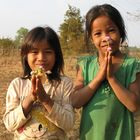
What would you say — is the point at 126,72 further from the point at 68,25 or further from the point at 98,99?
the point at 68,25

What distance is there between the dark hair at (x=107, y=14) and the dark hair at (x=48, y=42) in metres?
0.23

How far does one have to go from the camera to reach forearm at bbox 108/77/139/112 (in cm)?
222

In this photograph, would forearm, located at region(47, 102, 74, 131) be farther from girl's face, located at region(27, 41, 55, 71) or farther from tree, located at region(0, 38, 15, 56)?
tree, located at region(0, 38, 15, 56)

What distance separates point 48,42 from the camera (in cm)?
234

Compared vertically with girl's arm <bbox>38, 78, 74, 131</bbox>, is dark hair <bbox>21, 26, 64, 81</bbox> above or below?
above

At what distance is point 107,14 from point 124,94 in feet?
1.63

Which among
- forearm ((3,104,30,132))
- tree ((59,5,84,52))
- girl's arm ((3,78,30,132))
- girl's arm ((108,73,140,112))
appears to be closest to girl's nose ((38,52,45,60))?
girl's arm ((3,78,30,132))

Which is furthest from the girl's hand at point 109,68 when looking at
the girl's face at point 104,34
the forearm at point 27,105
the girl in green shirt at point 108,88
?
the forearm at point 27,105

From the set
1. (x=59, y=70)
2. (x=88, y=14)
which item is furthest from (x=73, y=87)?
(x=88, y=14)

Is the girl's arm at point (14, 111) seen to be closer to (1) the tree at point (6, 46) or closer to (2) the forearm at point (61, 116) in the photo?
(2) the forearm at point (61, 116)

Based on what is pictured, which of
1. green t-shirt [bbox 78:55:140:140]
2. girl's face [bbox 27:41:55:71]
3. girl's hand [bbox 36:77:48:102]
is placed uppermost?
girl's face [bbox 27:41:55:71]

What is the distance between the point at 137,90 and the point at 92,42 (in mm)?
426

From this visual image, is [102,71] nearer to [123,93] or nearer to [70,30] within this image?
[123,93]

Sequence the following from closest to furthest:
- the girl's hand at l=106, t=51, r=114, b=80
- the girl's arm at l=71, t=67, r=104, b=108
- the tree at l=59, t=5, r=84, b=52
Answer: the girl's hand at l=106, t=51, r=114, b=80, the girl's arm at l=71, t=67, r=104, b=108, the tree at l=59, t=5, r=84, b=52
